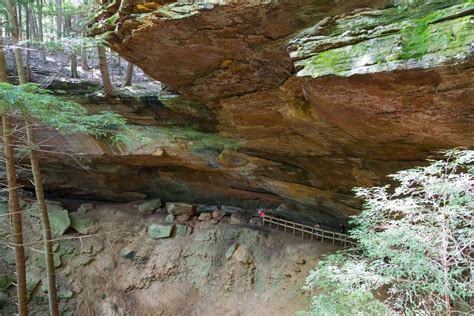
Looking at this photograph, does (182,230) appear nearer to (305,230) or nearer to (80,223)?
(80,223)

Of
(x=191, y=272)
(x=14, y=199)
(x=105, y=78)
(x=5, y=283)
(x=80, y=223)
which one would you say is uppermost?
(x=105, y=78)

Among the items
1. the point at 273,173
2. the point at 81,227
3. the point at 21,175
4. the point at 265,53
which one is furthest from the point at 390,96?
the point at 21,175

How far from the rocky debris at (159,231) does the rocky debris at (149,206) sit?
4.43ft

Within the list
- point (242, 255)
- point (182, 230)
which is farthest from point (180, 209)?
point (242, 255)

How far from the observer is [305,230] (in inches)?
444

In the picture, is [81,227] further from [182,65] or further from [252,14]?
[252,14]

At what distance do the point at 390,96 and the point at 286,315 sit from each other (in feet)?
23.1

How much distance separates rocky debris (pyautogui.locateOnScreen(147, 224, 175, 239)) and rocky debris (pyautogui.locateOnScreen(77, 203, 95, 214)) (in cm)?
317

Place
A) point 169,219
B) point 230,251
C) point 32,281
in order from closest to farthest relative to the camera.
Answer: point 32,281, point 230,251, point 169,219

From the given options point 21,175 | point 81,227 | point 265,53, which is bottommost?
point 81,227

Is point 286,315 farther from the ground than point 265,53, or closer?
closer

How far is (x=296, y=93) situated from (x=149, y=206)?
950cm

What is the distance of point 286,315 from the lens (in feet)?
30.1

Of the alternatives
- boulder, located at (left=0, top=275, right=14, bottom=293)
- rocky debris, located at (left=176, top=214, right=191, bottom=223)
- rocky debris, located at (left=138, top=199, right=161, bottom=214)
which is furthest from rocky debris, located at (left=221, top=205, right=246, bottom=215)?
boulder, located at (left=0, top=275, right=14, bottom=293)
